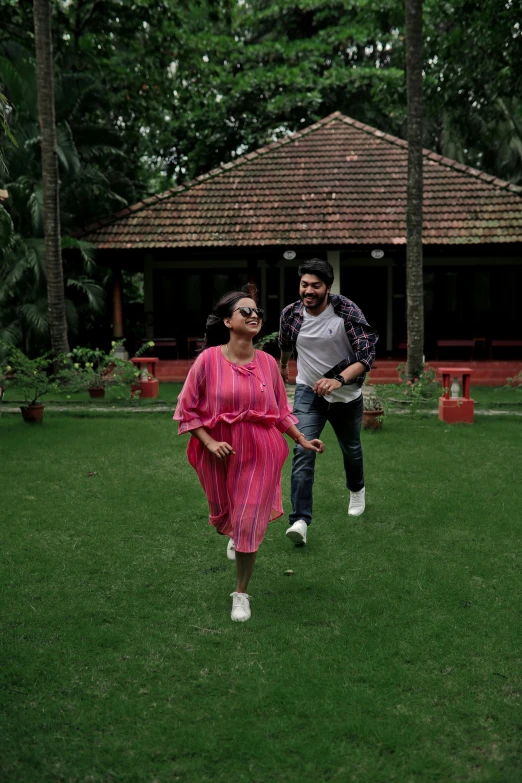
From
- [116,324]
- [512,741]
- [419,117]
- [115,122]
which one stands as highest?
[115,122]

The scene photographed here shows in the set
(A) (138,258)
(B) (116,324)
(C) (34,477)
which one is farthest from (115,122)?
(C) (34,477)

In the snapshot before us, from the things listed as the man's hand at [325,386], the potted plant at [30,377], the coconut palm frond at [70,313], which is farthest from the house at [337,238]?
the man's hand at [325,386]

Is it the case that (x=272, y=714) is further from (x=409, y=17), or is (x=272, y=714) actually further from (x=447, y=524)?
(x=409, y=17)

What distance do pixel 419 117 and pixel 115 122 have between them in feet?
45.6

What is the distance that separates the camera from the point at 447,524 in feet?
19.5

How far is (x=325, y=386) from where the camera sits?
197 inches

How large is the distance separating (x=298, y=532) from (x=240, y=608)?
1188 mm

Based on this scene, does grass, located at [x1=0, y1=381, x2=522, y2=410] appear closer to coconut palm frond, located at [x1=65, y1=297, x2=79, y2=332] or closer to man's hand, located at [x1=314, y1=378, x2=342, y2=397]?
coconut palm frond, located at [x1=65, y1=297, x2=79, y2=332]

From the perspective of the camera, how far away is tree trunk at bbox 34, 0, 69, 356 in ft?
43.4

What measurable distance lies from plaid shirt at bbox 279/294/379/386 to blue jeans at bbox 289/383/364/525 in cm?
24

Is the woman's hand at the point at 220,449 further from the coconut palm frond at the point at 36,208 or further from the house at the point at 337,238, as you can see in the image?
the coconut palm frond at the point at 36,208

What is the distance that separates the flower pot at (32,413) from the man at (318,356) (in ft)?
19.6

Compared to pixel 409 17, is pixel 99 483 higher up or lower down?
lower down

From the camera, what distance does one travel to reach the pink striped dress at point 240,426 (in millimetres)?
4164
